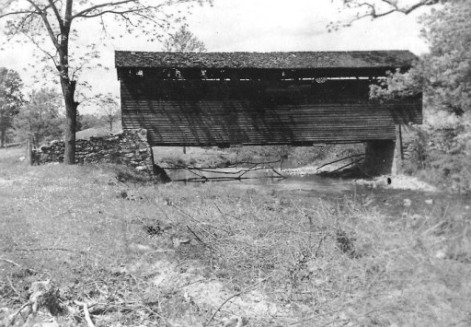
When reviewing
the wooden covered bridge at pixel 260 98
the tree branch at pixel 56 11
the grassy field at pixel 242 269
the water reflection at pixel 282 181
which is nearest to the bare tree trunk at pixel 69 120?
the tree branch at pixel 56 11

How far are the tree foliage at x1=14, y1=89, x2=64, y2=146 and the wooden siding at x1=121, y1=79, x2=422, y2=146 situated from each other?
17.5 metres

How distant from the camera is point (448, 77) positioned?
52.2ft

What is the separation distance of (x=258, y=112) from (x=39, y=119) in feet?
72.6

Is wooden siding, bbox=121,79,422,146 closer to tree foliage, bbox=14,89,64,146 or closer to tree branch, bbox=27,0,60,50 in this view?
tree branch, bbox=27,0,60,50

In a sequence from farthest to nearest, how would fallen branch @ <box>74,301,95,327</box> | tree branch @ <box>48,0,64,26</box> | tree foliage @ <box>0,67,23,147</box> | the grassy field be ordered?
tree foliage @ <box>0,67,23,147</box>
tree branch @ <box>48,0,64,26</box>
the grassy field
fallen branch @ <box>74,301,95,327</box>

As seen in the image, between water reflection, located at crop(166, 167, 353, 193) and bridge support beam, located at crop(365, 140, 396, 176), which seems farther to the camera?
bridge support beam, located at crop(365, 140, 396, 176)

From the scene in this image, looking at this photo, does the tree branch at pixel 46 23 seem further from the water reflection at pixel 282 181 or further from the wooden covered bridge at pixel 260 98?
the water reflection at pixel 282 181

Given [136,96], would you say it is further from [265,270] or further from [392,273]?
[392,273]

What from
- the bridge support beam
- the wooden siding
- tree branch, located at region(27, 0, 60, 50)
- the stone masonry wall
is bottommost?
the bridge support beam

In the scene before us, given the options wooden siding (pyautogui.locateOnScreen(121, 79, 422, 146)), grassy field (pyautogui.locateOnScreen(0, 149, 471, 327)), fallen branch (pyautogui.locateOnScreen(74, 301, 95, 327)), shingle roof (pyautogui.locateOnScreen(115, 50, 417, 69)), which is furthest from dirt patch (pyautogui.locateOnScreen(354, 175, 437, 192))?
fallen branch (pyautogui.locateOnScreen(74, 301, 95, 327))

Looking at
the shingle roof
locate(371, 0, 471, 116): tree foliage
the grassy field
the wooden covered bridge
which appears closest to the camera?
the grassy field

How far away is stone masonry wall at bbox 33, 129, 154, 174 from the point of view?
61.9 ft

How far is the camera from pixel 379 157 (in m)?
23.2

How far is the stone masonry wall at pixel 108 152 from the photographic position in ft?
61.9
